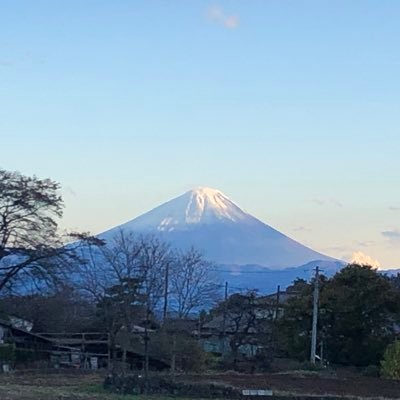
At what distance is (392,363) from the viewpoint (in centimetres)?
4253

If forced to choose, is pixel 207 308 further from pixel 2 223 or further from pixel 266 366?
pixel 2 223

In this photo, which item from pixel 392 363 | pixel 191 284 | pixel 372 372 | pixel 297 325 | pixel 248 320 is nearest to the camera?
pixel 392 363

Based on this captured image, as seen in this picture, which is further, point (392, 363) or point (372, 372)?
point (372, 372)

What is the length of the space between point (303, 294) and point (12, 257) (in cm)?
1676

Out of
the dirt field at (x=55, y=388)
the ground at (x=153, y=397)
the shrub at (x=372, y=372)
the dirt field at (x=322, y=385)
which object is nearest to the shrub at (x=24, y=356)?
the ground at (x=153, y=397)

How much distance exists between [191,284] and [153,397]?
44.0 metres

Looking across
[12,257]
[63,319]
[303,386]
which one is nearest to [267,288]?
[63,319]

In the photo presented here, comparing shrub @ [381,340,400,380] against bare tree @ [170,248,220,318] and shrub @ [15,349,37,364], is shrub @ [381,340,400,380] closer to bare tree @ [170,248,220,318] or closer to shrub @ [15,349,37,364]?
shrub @ [15,349,37,364]

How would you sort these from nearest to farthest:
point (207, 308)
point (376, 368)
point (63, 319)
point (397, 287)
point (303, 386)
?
point (303, 386)
point (376, 368)
point (397, 287)
point (63, 319)
point (207, 308)

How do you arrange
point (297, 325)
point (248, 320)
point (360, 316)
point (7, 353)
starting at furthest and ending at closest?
point (248, 320)
point (297, 325)
point (360, 316)
point (7, 353)

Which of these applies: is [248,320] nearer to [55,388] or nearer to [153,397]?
→ [55,388]

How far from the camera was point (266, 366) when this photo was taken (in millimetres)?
51250

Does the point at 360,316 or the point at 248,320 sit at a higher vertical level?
the point at 360,316

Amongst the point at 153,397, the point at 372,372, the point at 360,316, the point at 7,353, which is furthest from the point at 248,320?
the point at 153,397
